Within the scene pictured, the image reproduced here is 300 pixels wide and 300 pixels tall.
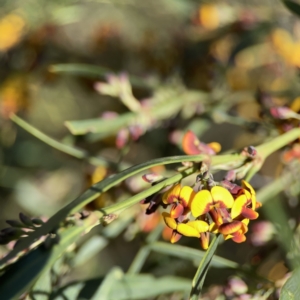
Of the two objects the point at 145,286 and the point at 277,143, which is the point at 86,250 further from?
the point at 277,143

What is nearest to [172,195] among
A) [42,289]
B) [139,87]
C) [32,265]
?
[32,265]

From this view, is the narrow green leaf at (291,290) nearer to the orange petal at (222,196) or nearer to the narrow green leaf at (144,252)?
the orange petal at (222,196)

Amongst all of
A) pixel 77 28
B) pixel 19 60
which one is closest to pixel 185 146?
pixel 19 60

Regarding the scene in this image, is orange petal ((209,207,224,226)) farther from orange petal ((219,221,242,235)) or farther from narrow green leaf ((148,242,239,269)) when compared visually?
narrow green leaf ((148,242,239,269))

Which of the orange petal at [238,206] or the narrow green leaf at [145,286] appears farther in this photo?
the narrow green leaf at [145,286]

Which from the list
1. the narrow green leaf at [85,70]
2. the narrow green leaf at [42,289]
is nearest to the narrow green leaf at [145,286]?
the narrow green leaf at [42,289]

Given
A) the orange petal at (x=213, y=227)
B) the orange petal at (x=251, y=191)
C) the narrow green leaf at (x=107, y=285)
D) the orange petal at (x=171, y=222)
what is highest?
the orange petal at (x=251, y=191)

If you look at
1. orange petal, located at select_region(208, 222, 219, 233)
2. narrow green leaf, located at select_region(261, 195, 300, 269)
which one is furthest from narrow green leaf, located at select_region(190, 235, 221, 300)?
narrow green leaf, located at select_region(261, 195, 300, 269)
